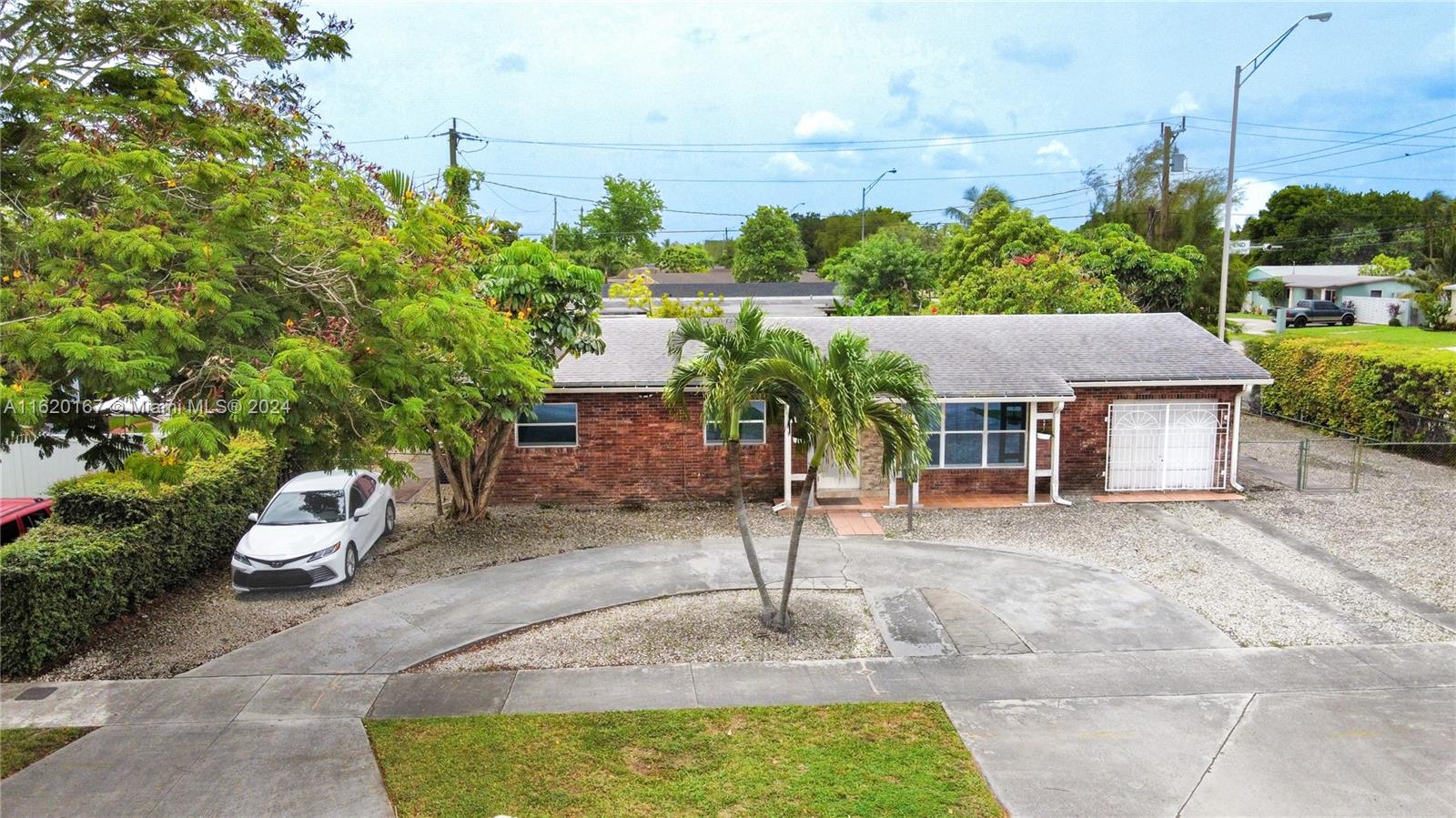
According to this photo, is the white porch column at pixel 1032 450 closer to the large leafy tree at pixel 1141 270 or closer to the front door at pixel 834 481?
the front door at pixel 834 481

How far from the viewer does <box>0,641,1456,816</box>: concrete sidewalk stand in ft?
25.9

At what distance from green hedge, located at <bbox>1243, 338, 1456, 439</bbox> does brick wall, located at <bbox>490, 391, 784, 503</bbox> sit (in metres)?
14.9

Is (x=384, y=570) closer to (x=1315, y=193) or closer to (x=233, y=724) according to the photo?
(x=233, y=724)

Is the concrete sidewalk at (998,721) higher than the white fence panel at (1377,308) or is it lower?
lower

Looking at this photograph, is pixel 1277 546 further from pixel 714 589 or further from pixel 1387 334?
pixel 1387 334

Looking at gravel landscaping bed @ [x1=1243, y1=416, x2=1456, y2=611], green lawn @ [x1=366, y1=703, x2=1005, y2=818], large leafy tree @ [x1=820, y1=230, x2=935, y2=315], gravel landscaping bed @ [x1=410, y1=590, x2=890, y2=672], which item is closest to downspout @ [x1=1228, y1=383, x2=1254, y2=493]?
gravel landscaping bed @ [x1=1243, y1=416, x2=1456, y2=611]

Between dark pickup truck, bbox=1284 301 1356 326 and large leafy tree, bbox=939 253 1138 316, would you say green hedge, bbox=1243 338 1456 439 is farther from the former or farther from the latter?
dark pickup truck, bbox=1284 301 1356 326

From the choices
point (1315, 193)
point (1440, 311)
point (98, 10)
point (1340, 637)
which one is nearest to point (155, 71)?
point (98, 10)

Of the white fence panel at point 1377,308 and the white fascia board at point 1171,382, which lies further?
the white fence panel at point 1377,308

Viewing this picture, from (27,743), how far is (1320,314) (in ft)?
181

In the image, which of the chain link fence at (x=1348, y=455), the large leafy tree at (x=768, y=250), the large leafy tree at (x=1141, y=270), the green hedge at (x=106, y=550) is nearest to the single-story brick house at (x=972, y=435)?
the chain link fence at (x=1348, y=455)

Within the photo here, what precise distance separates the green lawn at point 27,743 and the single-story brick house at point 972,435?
9.54 meters

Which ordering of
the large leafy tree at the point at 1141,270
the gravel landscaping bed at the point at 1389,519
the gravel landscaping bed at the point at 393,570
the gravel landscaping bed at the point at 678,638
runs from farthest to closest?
the large leafy tree at the point at 1141,270 < the gravel landscaping bed at the point at 1389,519 < the gravel landscaping bed at the point at 393,570 < the gravel landscaping bed at the point at 678,638

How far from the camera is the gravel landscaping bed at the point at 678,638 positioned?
10.8 metres
